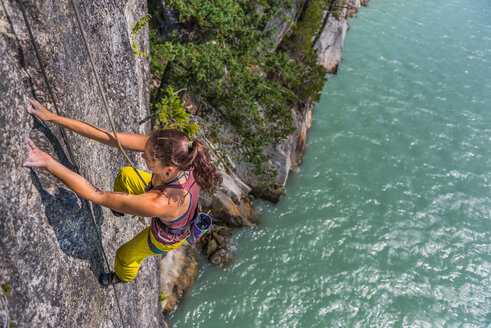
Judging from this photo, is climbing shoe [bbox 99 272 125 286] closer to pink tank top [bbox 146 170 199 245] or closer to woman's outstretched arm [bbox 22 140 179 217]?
pink tank top [bbox 146 170 199 245]

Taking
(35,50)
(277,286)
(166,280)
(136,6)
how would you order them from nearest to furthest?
1. (35,50)
2. (136,6)
3. (166,280)
4. (277,286)

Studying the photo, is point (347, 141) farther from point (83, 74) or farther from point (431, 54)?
point (83, 74)

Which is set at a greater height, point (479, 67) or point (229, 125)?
point (229, 125)

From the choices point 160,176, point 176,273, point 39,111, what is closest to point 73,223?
point 160,176

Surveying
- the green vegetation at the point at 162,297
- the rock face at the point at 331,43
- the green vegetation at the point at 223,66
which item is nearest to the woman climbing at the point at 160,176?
the green vegetation at the point at 223,66

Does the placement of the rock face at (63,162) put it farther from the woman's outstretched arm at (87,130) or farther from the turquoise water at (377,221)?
the turquoise water at (377,221)

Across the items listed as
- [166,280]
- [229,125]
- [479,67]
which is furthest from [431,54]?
[166,280]

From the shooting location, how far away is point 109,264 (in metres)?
4.22

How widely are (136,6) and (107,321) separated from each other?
4491 mm

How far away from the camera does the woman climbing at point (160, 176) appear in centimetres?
283

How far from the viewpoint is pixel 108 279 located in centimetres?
405

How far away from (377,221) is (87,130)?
11.0 meters

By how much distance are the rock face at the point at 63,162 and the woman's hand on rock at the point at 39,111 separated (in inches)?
2.2

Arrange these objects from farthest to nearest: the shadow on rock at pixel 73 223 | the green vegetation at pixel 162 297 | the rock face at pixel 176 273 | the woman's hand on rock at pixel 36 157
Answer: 1. the rock face at pixel 176 273
2. the green vegetation at pixel 162 297
3. the shadow on rock at pixel 73 223
4. the woman's hand on rock at pixel 36 157
